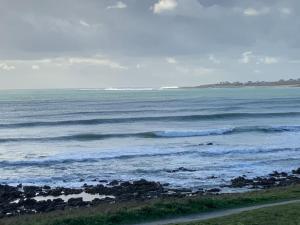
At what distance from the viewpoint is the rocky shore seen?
21.2m

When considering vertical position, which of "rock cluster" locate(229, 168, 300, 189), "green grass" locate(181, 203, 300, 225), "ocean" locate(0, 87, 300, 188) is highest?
"green grass" locate(181, 203, 300, 225)

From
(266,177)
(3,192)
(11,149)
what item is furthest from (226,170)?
(11,149)

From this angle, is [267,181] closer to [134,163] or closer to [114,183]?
[114,183]

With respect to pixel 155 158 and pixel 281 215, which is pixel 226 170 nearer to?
pixel 155 158

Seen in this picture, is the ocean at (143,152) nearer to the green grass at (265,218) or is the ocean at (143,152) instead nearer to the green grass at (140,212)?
the green grass at (140,212)

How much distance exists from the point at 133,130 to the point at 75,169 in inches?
979

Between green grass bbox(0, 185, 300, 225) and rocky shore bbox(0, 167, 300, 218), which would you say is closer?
green grass bbox(0, 185, 300, 225)

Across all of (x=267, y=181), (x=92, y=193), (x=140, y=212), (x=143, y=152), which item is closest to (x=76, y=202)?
(x=92, y=193)

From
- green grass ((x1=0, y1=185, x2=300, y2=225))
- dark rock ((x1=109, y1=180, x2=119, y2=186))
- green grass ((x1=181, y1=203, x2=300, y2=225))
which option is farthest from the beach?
green grass ((x1=181, y1=203, x2=300, y2=225))

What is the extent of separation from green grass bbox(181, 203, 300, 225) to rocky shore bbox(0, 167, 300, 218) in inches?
250

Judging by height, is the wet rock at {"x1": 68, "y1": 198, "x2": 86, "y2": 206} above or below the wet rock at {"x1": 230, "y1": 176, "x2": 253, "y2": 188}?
above

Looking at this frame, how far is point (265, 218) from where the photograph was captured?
1518 cm

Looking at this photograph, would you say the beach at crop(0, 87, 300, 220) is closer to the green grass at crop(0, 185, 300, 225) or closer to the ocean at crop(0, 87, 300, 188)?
the ocean at crop(0, 87, 300, 188)

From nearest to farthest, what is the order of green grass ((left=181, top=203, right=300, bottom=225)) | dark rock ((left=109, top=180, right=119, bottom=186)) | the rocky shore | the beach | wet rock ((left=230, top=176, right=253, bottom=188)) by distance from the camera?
green grass ((left=181, top=203, right=300, bottom=225))
the rocky shore
the beach
wet rock ((left=230, top=176, right=253, bottom=188))
dark rock ((left=109, top=180, right=119, bottom=186))
